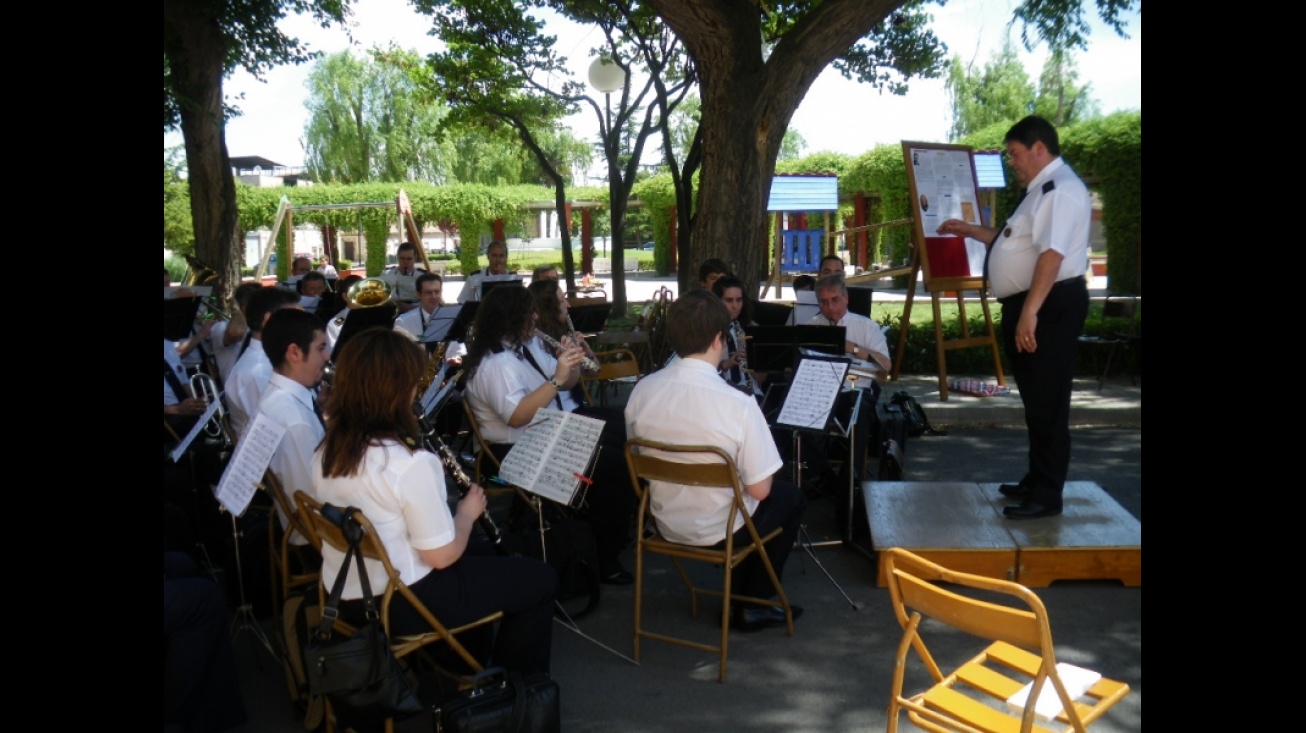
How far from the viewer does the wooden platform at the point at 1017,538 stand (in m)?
4.71

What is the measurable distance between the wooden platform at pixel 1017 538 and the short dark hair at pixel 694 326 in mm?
1328

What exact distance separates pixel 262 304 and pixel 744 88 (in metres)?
4.39

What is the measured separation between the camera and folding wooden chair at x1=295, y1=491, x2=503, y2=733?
10.2 feet

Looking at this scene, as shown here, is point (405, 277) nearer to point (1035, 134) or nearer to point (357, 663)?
point (1035, 134)

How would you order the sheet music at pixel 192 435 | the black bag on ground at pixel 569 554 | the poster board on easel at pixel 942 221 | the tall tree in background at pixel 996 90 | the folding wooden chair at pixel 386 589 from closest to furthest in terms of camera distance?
the folding wooden chair at pixel 386 589 < the sheet music at pixel 192 435 < the black bag on ground at pixel 569 554 < the poster board on easel at pixel 942 221 < the tall tree in background at pixel 996 90

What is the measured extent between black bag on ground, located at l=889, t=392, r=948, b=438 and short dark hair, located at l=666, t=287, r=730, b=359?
3078 millimetres

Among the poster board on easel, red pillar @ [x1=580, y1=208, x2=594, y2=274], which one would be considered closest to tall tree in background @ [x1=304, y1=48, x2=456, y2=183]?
red pillar @ [x1=580, y1=208, x2=594, y2=274]

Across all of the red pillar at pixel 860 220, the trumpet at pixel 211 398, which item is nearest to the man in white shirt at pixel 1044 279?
the trumpet at pixel 211 398

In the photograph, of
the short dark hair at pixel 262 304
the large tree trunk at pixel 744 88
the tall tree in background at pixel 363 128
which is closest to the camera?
the short dark hair at pixel 262 304

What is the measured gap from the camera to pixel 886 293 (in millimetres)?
24172

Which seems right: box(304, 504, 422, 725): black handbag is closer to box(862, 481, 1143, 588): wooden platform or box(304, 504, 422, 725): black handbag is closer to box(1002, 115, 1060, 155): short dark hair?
box(862, 481, 1143, 588): wooden platform

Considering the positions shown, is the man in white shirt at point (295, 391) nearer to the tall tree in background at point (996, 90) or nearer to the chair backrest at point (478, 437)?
the chair backrest at point (478, 437)

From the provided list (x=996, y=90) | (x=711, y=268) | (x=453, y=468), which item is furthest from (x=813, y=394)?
(x=996, y=90)

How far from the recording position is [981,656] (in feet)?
10.2
